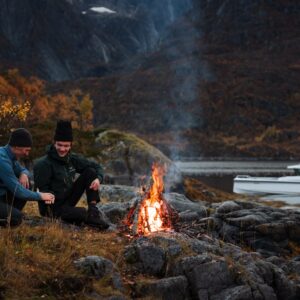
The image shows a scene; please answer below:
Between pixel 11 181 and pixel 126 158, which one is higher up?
pixel 11 181

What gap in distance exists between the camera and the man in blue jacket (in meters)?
10.1

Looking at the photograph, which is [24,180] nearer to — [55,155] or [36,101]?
[55,155]

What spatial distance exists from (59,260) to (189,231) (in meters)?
3.76

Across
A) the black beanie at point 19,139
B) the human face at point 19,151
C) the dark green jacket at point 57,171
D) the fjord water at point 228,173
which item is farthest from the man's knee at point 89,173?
the fjord water at point 228,173

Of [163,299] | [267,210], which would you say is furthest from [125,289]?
[267,210]

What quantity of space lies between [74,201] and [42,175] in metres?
1.01

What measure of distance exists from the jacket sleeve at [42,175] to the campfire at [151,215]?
2.10 metres

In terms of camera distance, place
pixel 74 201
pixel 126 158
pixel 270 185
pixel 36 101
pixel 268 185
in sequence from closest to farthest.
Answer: pixel 74 201 → pixel 126 158 → pixel 270 185 → pixel 268 185 → pixel 36 101

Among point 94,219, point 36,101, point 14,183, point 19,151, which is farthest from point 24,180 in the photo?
point 36,101

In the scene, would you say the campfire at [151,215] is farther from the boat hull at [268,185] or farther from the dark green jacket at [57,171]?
the boat hull at [268,185]

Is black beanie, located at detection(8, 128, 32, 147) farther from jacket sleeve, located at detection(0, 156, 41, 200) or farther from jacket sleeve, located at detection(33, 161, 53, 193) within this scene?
jacket sleeve, located at detection(33, 161, 53, 193)

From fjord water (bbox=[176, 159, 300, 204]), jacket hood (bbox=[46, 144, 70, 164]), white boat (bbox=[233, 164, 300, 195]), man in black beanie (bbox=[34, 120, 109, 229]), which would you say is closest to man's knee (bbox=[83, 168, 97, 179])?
man in black beanie (bbox=[34, 120, 109, 229])

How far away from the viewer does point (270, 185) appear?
48156 mm

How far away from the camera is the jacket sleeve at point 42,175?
36.5ft
